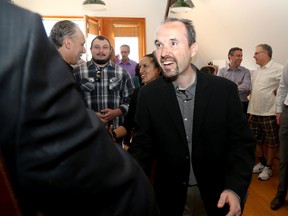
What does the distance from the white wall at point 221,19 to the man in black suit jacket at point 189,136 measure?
5.49 metres

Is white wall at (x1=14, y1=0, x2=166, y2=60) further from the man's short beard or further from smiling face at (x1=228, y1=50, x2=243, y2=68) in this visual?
the man's short beard

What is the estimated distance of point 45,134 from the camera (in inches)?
12.4

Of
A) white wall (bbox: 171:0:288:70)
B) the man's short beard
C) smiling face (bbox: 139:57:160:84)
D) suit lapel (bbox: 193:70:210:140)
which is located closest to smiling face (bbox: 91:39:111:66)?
the man's short beard

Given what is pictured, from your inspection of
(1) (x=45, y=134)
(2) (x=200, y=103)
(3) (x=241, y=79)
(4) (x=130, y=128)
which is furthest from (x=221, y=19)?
(1) (x=45, y=134)

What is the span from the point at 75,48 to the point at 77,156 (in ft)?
7.16

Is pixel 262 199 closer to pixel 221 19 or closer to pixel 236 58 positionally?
pixel 236 58

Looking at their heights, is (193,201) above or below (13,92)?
below

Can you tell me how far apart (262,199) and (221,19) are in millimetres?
5130

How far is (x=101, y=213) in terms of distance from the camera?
0.37 m

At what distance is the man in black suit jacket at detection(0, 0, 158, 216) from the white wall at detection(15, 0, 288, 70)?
6.78 m

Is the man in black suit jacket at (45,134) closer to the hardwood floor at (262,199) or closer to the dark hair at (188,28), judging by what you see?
the dark hair at (188,28)

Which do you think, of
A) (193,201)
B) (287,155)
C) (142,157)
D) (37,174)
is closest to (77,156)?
(37,174)

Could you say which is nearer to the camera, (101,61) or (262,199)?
(101,61)

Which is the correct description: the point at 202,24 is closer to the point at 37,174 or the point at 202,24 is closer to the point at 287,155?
the point at 287,155
